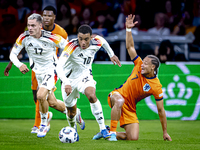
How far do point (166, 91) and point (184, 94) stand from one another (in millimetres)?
520

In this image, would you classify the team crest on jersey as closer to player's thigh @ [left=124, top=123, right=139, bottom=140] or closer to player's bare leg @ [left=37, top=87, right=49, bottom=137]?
player's thigh @ [left=124, top=123, right=139, bottom=140]

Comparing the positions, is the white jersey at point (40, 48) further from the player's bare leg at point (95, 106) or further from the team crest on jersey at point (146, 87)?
the team crest on jersey at point (146, 87)

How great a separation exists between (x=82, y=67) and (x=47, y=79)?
0.71 meters

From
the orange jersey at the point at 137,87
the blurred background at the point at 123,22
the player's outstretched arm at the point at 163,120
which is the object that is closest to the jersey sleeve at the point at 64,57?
the orange jersey at the point at 137,87

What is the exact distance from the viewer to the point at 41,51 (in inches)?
242

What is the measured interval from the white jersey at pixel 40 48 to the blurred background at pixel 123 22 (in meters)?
3.42

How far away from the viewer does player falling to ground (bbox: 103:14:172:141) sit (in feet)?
17.2

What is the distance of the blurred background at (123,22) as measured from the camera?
376 inches

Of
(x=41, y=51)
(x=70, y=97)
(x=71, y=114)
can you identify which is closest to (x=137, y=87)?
(x=70, y=97)

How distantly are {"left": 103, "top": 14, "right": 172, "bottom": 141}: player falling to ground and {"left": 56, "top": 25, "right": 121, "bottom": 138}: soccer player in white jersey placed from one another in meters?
0.32

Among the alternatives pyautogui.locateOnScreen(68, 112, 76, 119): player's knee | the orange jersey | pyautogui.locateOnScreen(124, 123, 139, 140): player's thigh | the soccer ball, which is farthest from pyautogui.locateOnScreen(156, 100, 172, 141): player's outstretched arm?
pyautogui.locateOnScreen(68, 112, 76, 119): player's knee

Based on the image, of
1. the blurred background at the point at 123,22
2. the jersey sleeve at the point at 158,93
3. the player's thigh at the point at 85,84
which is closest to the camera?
the jersey sleeve at the point at 158,93

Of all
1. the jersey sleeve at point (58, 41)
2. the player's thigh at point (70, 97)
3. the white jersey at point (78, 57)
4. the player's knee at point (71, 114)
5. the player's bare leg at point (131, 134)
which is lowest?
the player's bare leg at point (131, 134)

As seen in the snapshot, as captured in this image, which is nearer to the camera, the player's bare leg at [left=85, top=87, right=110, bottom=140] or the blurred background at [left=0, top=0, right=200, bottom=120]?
the player's bare leg at [left=85, top=87, right=110, bottom=140]
